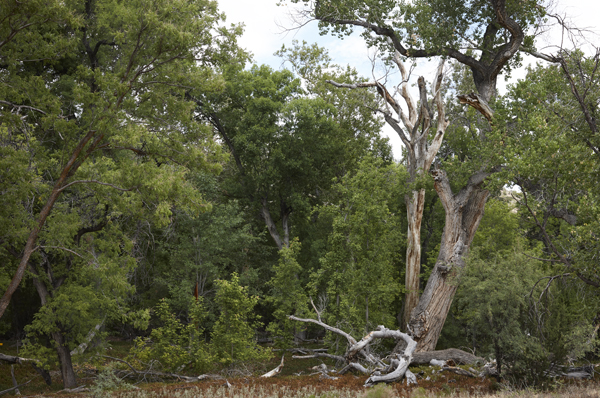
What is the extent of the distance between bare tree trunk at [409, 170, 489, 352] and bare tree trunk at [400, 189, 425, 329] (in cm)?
258

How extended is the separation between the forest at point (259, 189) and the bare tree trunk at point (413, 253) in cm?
11

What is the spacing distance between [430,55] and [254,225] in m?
16.6

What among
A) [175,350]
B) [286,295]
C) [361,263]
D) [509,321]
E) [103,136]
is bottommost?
[175,350]

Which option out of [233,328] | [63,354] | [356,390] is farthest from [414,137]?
[63,354]

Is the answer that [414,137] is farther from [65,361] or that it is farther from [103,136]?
[65,361]

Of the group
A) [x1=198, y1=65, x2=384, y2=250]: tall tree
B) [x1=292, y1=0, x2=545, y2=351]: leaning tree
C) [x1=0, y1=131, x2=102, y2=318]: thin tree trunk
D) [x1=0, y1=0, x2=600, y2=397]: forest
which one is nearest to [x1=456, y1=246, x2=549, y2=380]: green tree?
[x1=0, y1=0, x2=600, y2=397]: forest

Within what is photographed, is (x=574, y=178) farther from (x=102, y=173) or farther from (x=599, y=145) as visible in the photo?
(x=102, y=173)

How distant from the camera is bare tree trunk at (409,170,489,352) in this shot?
17609 millimetres

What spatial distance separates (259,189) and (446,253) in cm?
1330

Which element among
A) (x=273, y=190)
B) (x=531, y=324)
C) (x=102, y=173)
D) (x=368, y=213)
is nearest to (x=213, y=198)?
(x=273, y=190)

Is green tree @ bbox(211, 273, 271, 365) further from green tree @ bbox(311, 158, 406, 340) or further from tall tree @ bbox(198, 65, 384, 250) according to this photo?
tall tree @ bbox(198, 65, 384, 250)

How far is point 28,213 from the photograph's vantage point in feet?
42.1

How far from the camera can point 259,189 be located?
27812 mm

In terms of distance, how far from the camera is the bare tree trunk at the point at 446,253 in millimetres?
17609
